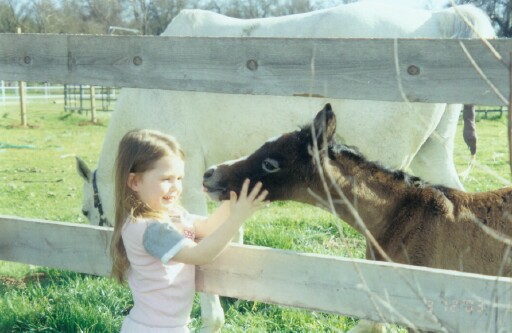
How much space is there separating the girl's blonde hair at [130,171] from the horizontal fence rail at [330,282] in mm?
197

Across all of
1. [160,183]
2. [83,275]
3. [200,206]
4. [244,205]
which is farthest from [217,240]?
[83,275]

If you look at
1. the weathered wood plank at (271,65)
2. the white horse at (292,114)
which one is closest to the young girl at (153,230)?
the weathered wood plank at (271,65)

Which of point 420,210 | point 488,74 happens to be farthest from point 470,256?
point 488,74

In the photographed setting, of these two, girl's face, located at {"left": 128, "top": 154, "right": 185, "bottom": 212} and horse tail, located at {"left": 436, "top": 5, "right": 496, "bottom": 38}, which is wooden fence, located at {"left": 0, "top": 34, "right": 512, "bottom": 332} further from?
horse tail, located at {"left": 436, "top": 5, "right": 496, "bottom": 38}

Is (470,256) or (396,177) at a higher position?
(396,177)

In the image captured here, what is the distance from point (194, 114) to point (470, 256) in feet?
8.49

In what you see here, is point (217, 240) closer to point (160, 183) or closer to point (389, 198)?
point (160, 183)

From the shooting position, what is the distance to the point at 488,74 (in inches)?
81.8

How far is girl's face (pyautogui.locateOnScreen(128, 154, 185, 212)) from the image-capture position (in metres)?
2.60

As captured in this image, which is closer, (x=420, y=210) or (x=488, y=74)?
(x=488, y=74)

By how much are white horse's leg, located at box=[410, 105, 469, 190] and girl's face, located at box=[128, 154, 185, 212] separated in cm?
305

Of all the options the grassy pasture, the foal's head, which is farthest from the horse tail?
the foal's head

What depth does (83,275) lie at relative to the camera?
4918 mm

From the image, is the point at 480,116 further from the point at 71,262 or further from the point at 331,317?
the point at 71,262
